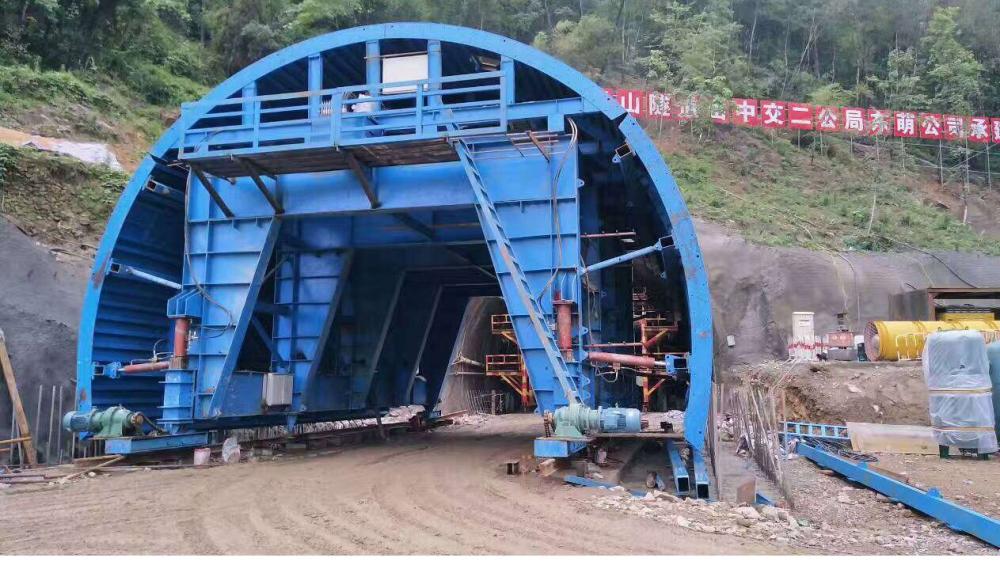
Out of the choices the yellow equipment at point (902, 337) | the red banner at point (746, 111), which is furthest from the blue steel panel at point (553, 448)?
the red banner at point (746, 111)

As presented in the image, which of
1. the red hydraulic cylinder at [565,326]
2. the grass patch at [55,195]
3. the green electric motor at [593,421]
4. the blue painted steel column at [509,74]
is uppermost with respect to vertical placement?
the blue painted steel column at [509,74]

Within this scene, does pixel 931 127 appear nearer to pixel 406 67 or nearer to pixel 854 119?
pixel 854 119

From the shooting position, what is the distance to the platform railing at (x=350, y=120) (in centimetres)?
1030

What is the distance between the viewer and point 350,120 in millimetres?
11562

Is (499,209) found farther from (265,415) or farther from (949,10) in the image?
(949,10)

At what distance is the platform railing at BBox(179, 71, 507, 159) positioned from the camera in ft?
33.8

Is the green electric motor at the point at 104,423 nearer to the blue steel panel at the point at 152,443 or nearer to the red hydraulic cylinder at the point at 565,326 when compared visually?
the blue steel panel at the point at 152,443

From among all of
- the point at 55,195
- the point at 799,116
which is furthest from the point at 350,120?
the point at 799,116

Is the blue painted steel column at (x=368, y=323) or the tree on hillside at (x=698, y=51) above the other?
the tree on hillside at (x=698, y=51)

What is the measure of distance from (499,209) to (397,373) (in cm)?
739

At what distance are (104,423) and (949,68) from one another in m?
39.6

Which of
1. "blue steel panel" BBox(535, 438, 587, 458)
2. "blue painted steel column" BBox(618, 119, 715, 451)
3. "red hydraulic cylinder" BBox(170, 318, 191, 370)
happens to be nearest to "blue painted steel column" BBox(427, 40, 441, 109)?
"blue painted steel column" BBox(618, 119, 715, 451)

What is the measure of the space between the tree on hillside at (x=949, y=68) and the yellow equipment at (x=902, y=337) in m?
22.7

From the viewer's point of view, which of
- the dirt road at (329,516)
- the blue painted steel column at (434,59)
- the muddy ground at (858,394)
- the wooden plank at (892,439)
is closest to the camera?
the dirt road at (329,516)
